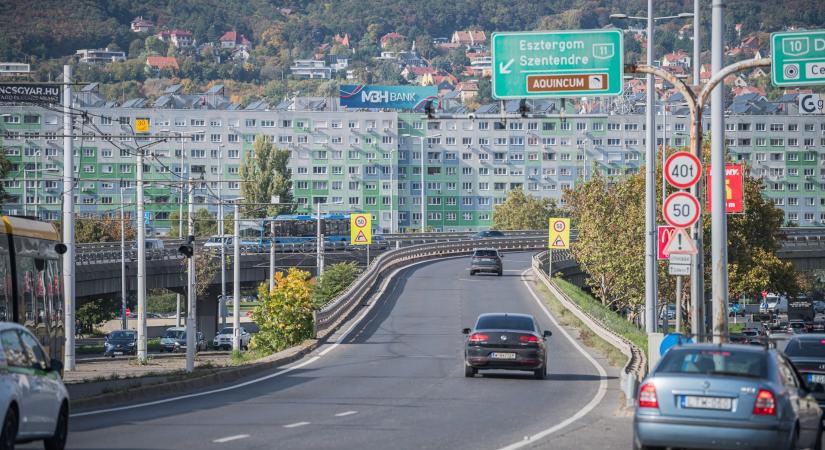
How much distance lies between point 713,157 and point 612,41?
6.08 m

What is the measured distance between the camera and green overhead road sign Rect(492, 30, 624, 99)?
91.4 ft

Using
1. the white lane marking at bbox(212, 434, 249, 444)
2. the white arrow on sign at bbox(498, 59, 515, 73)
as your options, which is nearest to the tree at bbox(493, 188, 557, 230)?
the white arrow on sign at bbox(498, 59, 515, 73)

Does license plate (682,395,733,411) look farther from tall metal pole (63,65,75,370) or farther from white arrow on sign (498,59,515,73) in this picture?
tall metal pole (63,65,75,370)

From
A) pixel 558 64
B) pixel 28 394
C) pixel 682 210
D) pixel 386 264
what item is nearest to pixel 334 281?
pixel 386 264

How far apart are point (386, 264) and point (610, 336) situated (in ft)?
129

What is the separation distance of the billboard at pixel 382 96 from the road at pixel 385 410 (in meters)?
121

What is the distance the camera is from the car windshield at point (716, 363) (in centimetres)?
1462

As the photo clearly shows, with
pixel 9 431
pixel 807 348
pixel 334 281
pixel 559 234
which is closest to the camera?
pixel 9 431

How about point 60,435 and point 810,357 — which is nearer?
point 60,435

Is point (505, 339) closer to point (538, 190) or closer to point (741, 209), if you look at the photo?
point (741, 209)

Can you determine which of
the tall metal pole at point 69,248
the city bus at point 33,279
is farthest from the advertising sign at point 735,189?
the tall metal pole at point 69,248

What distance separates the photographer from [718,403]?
1431cm

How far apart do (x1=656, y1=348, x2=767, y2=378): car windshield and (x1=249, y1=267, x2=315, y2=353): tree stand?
2844 cm

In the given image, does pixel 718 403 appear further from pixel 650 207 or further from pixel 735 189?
pixel 650 207
